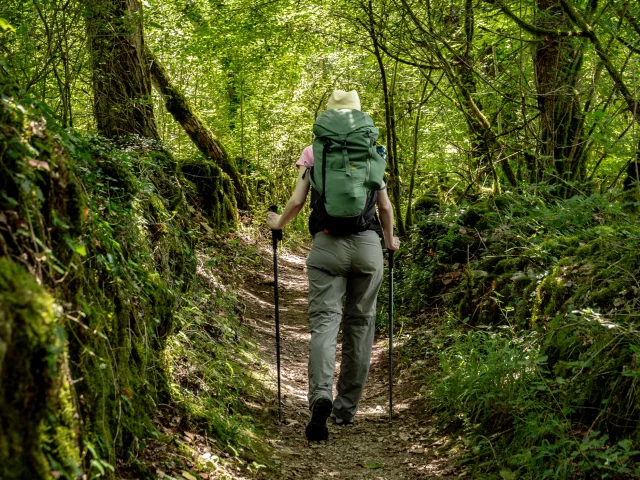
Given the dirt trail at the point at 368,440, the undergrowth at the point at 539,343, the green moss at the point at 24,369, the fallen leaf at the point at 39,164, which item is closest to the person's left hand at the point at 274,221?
the dirt trail at the point at 368,440

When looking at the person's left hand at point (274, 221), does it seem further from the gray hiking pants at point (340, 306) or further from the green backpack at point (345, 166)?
the green backpack at point (345, 166)

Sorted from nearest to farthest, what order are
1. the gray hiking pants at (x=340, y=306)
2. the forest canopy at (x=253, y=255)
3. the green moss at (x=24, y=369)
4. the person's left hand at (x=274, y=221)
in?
1. the green moss at (x=24, y=369)
2. the forest canopy at (x=253, y=255)
3. the gray hiking pants at (x=340, y=306)
4. the person's left hand at (x=274, y=221)

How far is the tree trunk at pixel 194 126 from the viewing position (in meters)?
12.6

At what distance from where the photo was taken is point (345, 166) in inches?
201

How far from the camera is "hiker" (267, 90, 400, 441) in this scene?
16.9 ft

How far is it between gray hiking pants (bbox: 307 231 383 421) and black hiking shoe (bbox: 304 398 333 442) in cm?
6

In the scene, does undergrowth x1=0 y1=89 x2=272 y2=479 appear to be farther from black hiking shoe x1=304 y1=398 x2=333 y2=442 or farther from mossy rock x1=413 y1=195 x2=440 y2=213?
mossy rock x1=413 y1=195 x2=440 y2=213

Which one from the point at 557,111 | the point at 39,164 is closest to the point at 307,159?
the point at 39,164

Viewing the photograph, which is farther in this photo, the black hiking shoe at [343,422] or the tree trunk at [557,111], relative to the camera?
the tree trunk at [557,111]

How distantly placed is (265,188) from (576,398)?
1737cm

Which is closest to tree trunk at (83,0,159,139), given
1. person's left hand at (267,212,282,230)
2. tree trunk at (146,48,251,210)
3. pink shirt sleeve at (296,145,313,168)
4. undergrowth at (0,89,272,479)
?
undergrowth at (0,89,272,479)

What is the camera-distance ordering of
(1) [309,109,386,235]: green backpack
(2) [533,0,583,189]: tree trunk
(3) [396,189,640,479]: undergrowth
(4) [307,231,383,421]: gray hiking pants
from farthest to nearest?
(2) [533,0,583,189]: tree trunk → (4) [307,231,383,421]: gray hiking pants → (1) [309,109,386,235]: green backpack → (3) [396,189,640,479]: undergrowth

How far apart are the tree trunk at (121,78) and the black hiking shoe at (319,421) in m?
4.47

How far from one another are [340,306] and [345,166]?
124 cm
